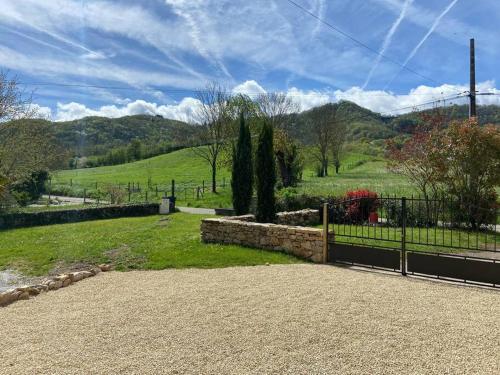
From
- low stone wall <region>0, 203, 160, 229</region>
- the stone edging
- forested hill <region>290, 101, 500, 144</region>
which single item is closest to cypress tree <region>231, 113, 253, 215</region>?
low stone wall <region>0, 203, 160, 229</region>

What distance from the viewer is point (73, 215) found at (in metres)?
18.3

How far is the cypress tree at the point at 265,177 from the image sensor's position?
12484 millimetres

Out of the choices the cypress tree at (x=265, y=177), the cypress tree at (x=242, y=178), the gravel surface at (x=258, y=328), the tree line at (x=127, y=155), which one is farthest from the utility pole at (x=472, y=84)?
the tree line at (x=127, y=155)

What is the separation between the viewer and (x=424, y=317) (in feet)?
16.4

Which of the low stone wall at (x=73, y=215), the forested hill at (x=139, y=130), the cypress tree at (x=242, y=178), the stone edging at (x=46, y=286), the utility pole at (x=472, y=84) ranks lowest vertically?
the stone edging at (x=46, y=286)

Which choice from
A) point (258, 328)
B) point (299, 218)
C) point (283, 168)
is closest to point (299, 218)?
point (299, 218)

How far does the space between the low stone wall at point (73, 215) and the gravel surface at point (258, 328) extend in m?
11.8

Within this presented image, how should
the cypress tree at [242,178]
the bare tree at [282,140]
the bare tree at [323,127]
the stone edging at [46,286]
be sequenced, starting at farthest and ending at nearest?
the bare tree at [323,127] < the bare tree at [282,140] < the cypress tree at [242,178] < the stone edging at [46,286]

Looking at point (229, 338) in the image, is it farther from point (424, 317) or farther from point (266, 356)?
point (424, 317)

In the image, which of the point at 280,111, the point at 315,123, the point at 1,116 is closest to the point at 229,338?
the point at 1,116

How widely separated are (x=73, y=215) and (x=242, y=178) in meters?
8.49

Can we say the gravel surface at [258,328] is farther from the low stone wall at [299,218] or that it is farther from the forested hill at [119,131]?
the forested hill at [119,131]

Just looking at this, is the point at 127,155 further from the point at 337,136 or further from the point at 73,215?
the point at 73,215

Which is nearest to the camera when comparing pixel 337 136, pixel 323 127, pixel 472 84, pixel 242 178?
pixel 472 84
